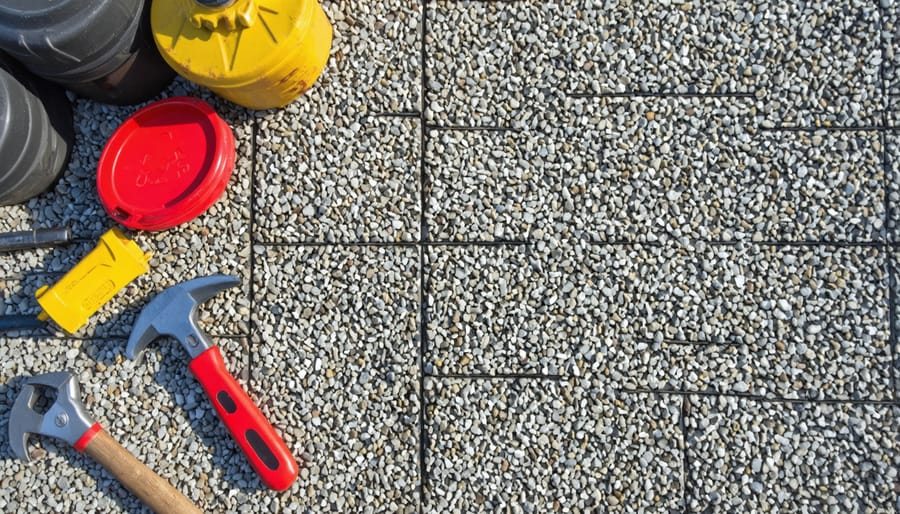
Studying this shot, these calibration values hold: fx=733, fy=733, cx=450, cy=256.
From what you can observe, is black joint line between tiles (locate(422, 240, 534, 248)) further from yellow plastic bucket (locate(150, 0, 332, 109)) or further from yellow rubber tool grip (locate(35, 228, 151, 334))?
yellow rubber tool grip (locate(35, 228, 151, 334))

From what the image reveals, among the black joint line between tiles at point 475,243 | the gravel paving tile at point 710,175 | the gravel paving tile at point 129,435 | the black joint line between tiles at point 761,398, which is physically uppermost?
the gravel paving tile at point 710,175

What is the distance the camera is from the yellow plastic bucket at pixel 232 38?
279 cm

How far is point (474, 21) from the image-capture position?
129 inches

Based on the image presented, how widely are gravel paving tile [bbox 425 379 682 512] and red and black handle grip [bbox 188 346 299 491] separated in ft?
1.96

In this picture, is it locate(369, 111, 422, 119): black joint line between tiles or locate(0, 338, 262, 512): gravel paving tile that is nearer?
locate(0, 338, 262, 512): gravel paving tile

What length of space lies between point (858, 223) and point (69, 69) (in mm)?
3252

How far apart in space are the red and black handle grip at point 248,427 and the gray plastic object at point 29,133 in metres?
1.03

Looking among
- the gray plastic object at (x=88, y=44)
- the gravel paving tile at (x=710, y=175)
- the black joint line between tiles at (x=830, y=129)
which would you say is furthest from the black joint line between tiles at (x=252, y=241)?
the black joint line between tiles at (x=830, y=129)

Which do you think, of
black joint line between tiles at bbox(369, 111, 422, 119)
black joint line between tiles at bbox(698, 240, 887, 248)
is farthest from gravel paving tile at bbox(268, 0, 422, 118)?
black joint line between tiles at bbox(698, 240, 887, 248)

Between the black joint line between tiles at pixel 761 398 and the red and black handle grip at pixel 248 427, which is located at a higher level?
the black joint line between tiles at pixel 761 398

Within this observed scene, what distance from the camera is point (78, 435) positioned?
2.97 meters

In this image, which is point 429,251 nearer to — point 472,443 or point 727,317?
point 472,443

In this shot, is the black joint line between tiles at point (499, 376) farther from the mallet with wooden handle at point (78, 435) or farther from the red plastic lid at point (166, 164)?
the red plastic lid at point (166, 164)

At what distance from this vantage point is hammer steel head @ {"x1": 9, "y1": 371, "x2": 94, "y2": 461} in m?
2.99
